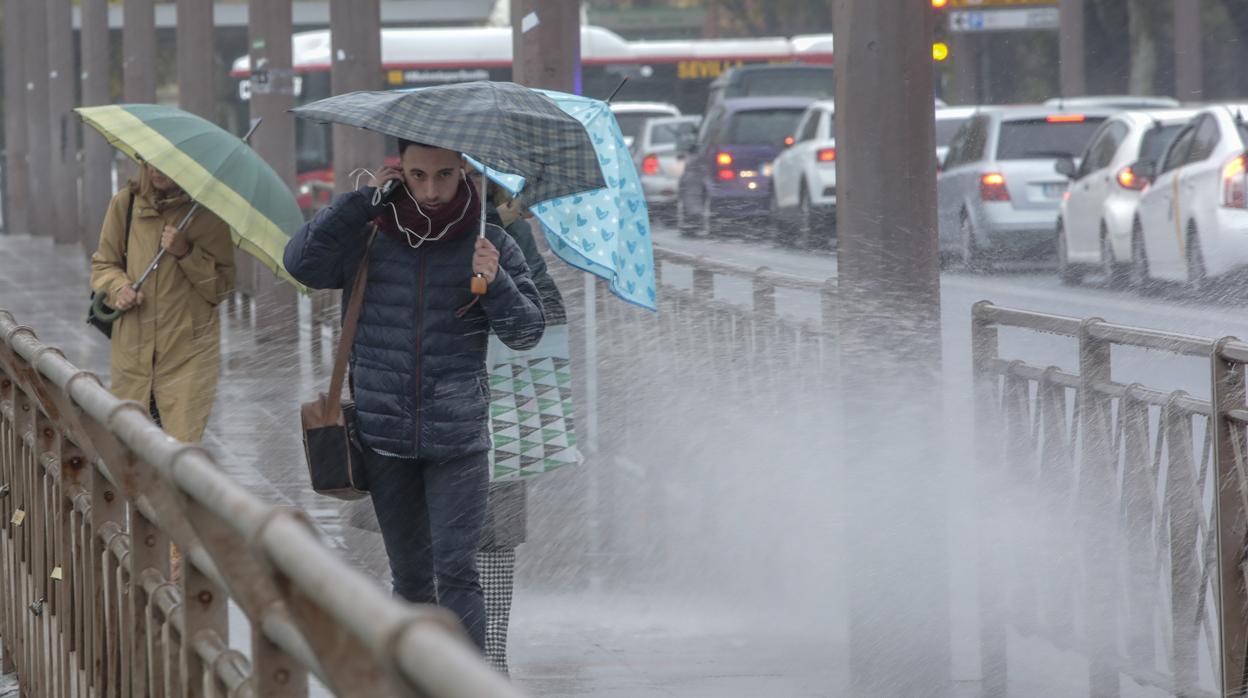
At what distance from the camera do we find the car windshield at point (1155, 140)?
1842cm

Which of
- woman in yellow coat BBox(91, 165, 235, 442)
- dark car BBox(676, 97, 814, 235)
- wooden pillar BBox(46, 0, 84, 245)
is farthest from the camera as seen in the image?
wooden pillar BBox(46, 0, 84, 245)

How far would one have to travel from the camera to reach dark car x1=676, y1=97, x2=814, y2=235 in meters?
29.2

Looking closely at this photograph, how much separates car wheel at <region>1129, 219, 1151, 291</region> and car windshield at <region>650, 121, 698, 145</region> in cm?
1628

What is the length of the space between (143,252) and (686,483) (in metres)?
2.71

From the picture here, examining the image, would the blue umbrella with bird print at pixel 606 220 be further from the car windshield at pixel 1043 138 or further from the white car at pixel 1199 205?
the car windshield at pixel 1043 138

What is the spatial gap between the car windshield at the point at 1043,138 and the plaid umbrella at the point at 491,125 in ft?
53.5

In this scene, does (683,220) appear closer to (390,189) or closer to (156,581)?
(390,189)

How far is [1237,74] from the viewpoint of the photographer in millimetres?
53500

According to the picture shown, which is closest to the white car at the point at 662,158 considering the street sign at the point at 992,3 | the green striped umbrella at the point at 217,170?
the street sign at the point at 992,3

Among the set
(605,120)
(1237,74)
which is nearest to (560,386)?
(605,120)

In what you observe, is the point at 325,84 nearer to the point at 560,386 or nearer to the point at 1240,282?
the point at 1240,282

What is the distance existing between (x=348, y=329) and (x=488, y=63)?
108ft

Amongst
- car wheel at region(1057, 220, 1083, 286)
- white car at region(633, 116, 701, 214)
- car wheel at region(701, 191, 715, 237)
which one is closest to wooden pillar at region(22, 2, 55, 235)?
white car at region(633, 116, 701, 214)

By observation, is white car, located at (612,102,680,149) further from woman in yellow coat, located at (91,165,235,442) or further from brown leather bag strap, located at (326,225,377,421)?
brown leather bag strap, located at (326,225,377,421)
